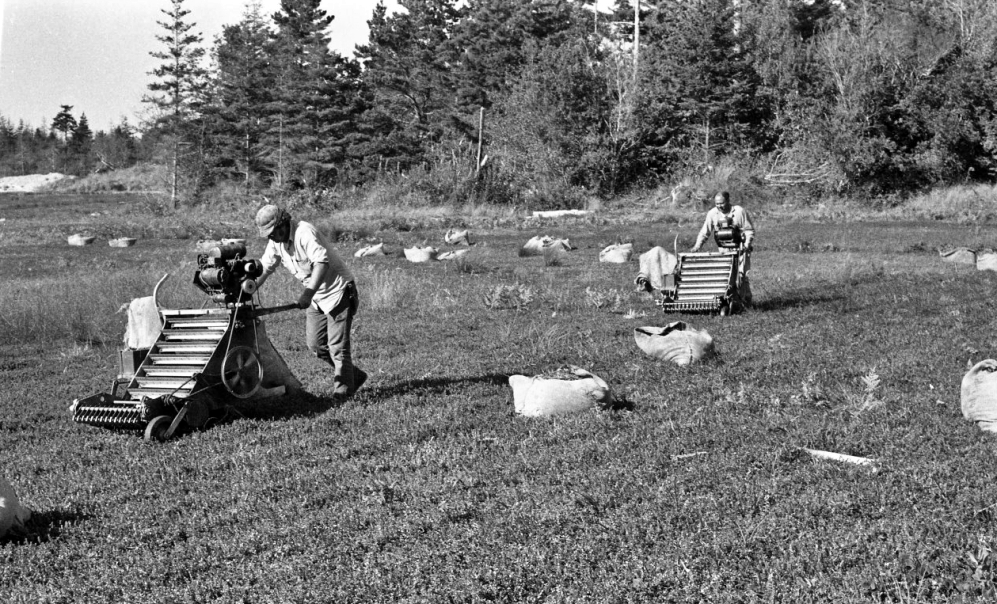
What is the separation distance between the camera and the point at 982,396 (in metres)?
7.47

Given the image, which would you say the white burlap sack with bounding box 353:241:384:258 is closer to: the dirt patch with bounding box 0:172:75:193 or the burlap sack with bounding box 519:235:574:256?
the burlap sack with bounding box 519:235:574:256

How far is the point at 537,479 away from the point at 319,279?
3.24 metres

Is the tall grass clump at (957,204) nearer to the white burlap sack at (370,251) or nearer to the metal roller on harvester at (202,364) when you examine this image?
the white burlap sack at (370,251)

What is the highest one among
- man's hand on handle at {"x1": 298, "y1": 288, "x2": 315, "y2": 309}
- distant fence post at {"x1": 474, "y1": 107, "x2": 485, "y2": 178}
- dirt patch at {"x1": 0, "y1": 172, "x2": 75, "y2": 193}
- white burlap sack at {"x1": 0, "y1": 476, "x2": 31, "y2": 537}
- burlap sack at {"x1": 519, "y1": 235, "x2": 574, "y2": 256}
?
distant fence post at {"x1": 474, "y1": 107, "x2": 485, "y2": 178}

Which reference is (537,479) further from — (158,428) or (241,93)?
(241,93)

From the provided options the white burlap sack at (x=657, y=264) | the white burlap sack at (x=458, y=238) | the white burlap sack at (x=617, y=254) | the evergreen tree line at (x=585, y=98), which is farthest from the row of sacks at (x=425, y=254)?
the evergreen tree line at (x=585, y=98)

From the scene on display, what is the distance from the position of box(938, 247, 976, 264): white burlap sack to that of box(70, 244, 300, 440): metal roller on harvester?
17.5 metres

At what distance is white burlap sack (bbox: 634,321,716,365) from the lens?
10.6 metres

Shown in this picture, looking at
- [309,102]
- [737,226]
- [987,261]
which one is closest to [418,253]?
[737,226]

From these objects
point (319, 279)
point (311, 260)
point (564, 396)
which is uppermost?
point (311, 260)

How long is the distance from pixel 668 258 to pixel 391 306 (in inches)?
198

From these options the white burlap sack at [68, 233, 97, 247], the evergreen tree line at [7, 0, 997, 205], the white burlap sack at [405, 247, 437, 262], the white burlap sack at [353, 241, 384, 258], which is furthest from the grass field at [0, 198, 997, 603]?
the evergreen tree line at [7, 0, 997, 205]

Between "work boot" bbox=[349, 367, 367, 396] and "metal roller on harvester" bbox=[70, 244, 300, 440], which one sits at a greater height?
"metal roller on harvester" bbox=[70, 244, 300, 440]

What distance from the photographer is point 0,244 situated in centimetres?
3192
